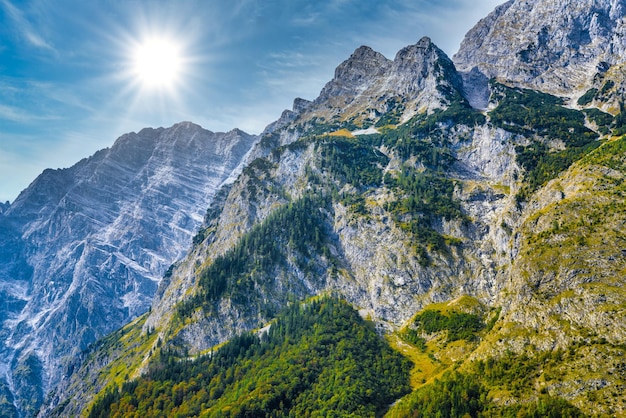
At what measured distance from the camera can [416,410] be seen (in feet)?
482

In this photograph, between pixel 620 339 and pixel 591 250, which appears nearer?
pixel 620 339

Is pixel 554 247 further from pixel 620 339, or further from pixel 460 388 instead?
pixel 460 388

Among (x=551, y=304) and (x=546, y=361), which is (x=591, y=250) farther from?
(x=546, y=361)

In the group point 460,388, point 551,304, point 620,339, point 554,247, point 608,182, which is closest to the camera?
point 620,339

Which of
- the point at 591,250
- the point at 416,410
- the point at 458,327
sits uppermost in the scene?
the point at 591,250

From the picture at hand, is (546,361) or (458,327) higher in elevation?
(458,327)

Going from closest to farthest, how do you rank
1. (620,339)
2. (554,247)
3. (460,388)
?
(620,339), (460,388), (554,247)

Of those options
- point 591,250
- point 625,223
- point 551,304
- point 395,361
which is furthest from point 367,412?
point 625,223

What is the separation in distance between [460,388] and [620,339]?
48.7 meters

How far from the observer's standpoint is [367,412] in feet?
530

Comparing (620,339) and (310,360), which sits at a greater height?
(310,360)

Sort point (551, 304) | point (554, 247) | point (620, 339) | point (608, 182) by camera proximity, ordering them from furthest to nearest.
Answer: point (608, 182) < point (554, 247) < point (551, 304) < point (620, 339)

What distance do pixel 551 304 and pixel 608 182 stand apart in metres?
68.3

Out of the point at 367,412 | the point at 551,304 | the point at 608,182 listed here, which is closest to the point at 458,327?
the point at 551,304
